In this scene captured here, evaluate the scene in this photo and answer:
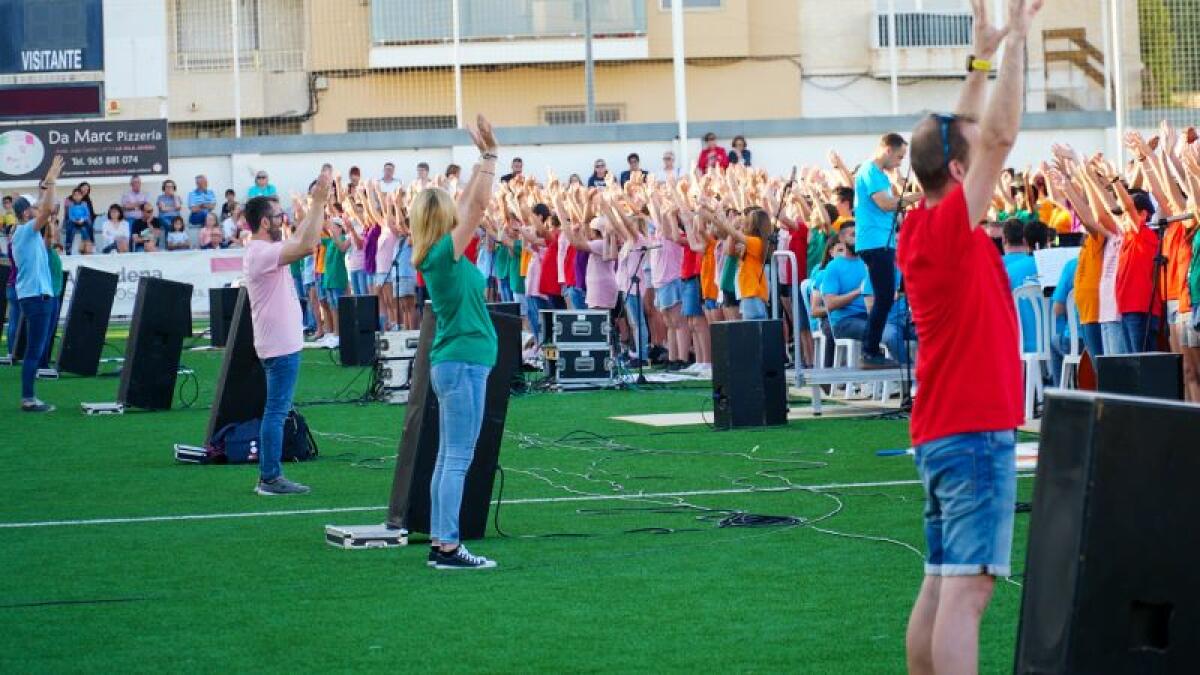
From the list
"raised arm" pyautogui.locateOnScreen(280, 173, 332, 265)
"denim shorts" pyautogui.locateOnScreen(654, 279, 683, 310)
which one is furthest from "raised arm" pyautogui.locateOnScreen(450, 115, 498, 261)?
"denim shorts" pyautogui.locateOnScreen(654, 279, 683, 310)

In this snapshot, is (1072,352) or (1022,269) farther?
(1022,269)

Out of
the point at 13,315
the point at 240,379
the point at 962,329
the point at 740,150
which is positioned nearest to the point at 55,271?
the point at 13,315

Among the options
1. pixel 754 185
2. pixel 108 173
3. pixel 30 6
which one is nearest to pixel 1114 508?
pixel 754 185

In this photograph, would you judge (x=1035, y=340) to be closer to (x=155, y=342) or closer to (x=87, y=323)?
(x=155, y=342)

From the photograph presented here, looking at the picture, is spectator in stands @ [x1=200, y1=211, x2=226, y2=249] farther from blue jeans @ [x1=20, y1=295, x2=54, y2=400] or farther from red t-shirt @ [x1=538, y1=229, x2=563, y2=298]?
blue jeans @ [x1=20, y1=295, x2=54, y2=400]

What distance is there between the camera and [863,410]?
20.0 m

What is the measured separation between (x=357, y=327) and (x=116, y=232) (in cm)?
1300

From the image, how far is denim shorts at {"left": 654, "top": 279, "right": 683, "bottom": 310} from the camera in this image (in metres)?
26.6

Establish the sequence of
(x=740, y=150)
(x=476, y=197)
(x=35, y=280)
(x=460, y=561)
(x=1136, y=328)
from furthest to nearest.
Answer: (x=740, y=150) < (x=35, y=280) < (x=1136, y=328) < (x=460, y=561) < (x=476, y=197)

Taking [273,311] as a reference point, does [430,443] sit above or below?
below

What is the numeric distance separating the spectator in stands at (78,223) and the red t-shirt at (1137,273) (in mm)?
28574

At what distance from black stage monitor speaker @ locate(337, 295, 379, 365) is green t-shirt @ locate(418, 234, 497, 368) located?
18.5m

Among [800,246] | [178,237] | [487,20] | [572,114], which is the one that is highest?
[487,20]

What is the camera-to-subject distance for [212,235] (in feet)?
134
